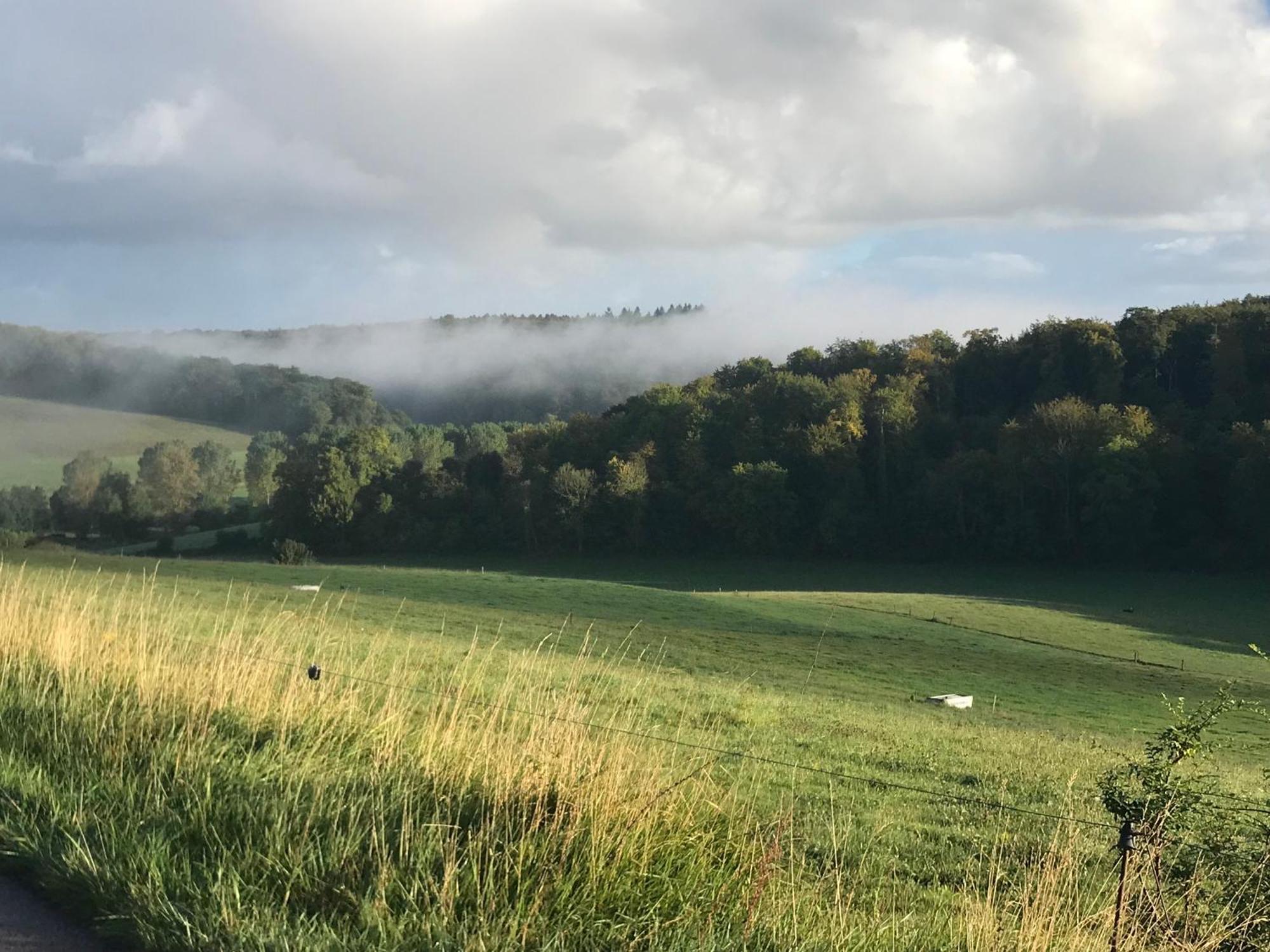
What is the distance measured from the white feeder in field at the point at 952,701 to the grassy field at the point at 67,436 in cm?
6971

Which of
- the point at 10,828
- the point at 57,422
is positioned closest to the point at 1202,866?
the point at 10,828

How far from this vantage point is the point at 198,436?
4803 inches

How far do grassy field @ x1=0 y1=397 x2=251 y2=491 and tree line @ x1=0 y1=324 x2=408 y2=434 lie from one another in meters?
2.73

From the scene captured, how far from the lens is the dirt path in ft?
15.4

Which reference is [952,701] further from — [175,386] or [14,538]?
[175,386]

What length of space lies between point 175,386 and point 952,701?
124 meters

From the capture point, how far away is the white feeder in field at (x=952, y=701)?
88.2 ft

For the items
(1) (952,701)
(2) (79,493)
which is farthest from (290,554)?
(1) (952,701)

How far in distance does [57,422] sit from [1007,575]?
8973 centimetres

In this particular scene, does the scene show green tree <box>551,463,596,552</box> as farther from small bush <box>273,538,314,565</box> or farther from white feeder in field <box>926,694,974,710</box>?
white feeder in field <box>926,694,974,710</box>

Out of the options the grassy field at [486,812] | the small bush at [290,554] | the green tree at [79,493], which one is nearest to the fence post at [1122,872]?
the grassy field at [486,812]

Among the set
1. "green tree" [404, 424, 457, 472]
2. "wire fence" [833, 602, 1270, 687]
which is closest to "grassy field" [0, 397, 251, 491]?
"green tree" [404, 424, 457, 472]

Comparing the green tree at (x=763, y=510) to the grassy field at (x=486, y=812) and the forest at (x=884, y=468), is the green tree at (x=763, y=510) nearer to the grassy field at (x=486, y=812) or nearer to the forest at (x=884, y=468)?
the forest at (x=884, y=468)

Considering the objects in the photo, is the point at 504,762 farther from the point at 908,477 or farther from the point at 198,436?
the point at 198,436
